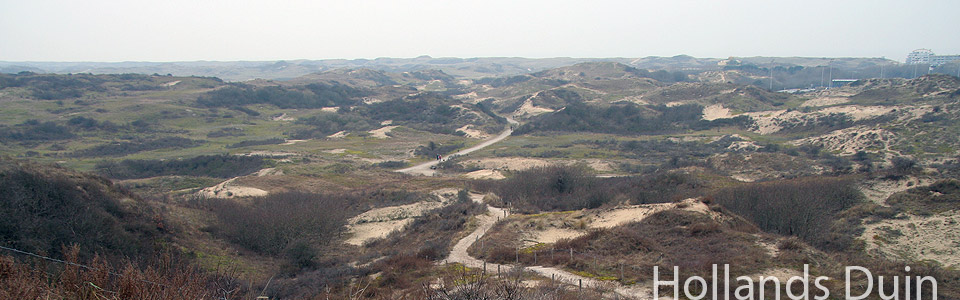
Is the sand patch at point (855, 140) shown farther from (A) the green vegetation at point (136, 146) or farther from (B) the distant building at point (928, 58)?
(B) the distant building at point (928, 58)

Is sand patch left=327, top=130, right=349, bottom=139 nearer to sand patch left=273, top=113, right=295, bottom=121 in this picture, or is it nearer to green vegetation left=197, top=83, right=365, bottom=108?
sand patch left=273, top=113, right=295, bottom=121

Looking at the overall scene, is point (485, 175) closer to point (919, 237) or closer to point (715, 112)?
point (919, 237)

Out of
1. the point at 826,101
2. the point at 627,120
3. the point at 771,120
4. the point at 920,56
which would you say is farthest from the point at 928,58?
the point at 627,120

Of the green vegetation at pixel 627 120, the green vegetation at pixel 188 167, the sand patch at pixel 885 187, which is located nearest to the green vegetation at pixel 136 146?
the green vegetation at pixel 188 167

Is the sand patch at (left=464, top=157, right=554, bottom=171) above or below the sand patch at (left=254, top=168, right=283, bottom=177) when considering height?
below

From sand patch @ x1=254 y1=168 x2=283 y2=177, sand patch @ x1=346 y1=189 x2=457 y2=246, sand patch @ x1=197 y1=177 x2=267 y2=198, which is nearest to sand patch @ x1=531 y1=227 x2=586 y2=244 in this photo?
sand patch @ x1=346 y1=189 x2=457 y2=246
